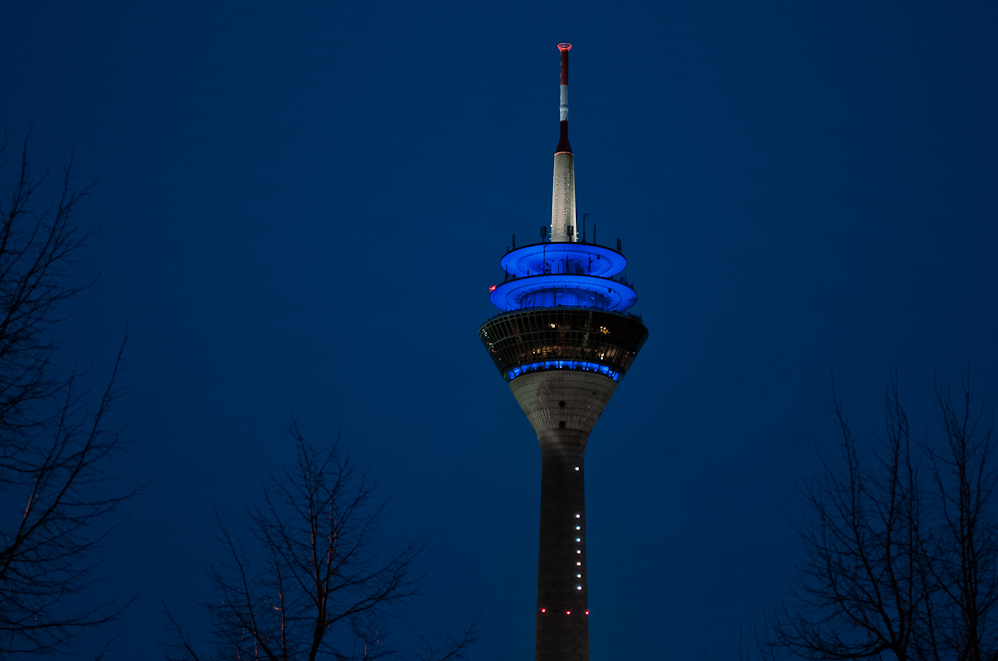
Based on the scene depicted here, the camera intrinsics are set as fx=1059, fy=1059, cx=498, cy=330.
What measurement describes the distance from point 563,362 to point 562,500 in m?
13.8

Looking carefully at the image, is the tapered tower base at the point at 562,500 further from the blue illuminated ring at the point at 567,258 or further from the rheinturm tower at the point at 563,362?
the blue illuminated ring at the point at 567,258

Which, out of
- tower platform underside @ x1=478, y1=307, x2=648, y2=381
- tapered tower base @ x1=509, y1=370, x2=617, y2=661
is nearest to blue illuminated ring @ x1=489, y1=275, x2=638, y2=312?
tower platform underside @ x1=478, y1=307, x2=648, y2=381

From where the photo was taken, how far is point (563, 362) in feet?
343

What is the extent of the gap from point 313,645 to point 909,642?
11.6 m

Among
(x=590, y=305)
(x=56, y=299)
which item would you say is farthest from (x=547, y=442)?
(x=56, y=299)

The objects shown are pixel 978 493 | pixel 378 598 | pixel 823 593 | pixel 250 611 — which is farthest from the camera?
pixel 378 598

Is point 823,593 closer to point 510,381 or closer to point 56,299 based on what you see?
point 56,299

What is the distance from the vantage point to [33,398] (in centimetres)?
1683

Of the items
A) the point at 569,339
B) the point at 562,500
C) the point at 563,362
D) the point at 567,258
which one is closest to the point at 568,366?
the point at 563,362

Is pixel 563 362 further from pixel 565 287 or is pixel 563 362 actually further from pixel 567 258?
pixel 567 258

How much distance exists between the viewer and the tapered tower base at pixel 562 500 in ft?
316

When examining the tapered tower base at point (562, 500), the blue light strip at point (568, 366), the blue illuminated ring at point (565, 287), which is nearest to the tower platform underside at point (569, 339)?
the blue light strip at point (568, 366)

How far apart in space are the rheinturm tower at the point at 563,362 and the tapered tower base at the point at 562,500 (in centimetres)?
9

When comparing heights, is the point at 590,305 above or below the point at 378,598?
above
